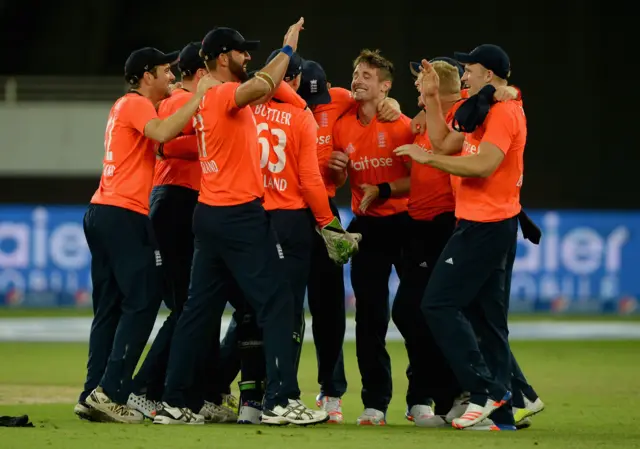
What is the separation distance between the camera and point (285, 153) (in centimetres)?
778

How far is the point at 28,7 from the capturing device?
24.1 metres

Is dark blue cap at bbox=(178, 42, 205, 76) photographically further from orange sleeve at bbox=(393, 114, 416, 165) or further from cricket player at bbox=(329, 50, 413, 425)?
orange sleeve at bbox=(393, 114, 416, 165)

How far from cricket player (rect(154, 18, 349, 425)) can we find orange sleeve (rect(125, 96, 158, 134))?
0.46m

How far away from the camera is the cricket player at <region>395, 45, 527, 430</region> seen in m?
7.36

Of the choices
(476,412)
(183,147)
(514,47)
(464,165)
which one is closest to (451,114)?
(464,165)

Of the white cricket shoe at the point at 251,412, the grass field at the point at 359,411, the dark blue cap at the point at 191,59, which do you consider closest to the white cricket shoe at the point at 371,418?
the grass field at the point at 359,411

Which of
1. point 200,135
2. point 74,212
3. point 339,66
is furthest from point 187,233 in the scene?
point 339,66

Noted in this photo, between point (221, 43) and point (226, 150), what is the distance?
68 cm

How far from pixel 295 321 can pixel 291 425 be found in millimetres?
706

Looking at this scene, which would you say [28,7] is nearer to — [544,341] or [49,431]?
[544,341]

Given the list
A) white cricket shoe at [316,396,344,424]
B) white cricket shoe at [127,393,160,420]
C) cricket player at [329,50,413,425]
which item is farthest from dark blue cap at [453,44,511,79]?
white cricket shoe at [127,393,160,420]

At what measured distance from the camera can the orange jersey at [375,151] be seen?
873 cm

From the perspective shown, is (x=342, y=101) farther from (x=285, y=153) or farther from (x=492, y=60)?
(x=492, y=60)

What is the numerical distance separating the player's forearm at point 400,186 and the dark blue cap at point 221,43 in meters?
1.67
